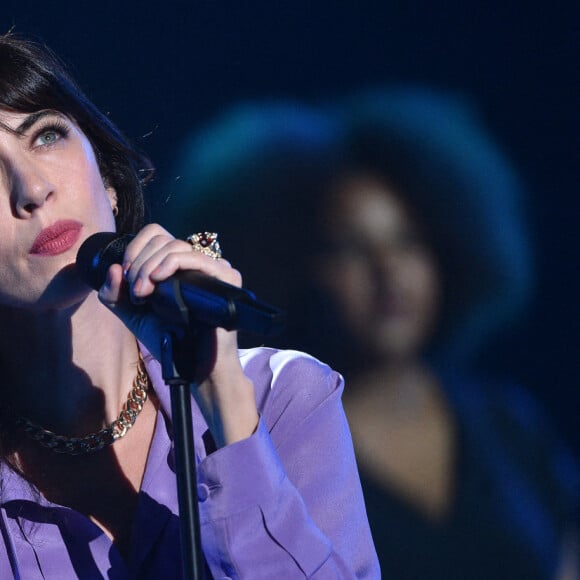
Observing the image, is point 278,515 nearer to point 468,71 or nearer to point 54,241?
point 54,241

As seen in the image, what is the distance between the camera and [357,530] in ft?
3.52

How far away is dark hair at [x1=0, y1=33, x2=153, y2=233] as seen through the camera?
110 cm

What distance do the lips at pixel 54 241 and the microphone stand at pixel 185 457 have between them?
0.36m

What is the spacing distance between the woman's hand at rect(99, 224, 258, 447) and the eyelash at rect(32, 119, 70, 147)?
1.17ft

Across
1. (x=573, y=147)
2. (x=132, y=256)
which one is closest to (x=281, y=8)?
(x=573, y=147)

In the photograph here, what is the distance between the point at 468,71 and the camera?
155 centimetres

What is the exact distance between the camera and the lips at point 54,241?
0.97 m

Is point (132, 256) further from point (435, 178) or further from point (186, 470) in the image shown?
point (435, 178)

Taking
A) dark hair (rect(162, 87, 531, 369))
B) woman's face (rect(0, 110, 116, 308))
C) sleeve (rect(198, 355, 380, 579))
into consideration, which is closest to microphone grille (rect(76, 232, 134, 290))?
woman's face (rect(0, 110, 116, 308))

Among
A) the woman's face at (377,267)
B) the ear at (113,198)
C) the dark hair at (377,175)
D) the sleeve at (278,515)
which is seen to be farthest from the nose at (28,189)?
the woman's face at (377,267)

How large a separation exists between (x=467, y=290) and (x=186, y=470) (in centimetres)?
102

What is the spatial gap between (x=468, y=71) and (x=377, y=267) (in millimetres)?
431

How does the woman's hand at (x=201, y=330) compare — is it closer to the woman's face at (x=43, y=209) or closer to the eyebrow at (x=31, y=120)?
the woman's face at (x=43, y=209)

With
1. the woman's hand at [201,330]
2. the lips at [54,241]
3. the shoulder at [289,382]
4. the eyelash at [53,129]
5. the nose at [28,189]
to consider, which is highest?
the eyelash at [53,129]
